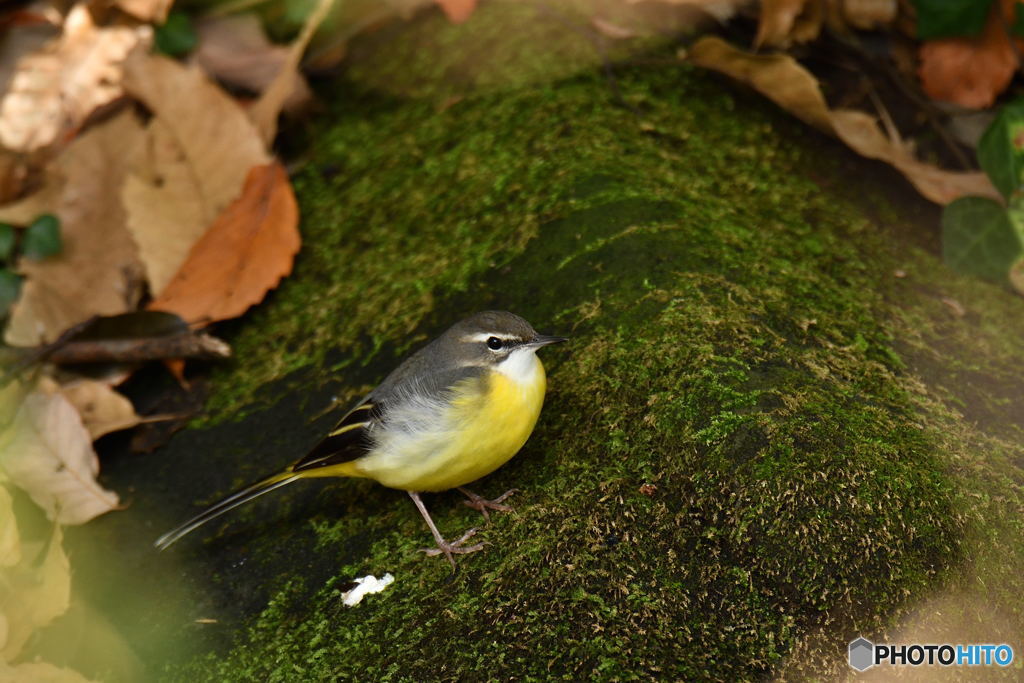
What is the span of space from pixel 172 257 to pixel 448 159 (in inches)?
66.2

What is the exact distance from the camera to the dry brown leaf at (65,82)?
6.12 metres

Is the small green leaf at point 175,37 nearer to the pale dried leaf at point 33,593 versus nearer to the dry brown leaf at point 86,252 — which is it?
the dry brown leaf at point 86,252

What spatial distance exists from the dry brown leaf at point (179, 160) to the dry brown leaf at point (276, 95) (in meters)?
0.22

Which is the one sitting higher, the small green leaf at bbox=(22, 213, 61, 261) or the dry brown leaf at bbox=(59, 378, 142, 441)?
the small green leaf at bbox=(22, 213, 61, 261)

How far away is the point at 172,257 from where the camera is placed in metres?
5.24

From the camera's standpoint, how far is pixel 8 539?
3.84 metres

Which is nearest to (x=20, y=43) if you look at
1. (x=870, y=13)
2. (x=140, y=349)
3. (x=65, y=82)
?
(x=65, y=82)

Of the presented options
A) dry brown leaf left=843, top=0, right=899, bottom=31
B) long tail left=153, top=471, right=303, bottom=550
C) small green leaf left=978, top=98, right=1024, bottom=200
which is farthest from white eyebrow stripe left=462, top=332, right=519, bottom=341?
dry brown leaf left=843, top=0, right=899, bottom=31

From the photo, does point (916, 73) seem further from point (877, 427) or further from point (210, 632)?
point (210, 632)

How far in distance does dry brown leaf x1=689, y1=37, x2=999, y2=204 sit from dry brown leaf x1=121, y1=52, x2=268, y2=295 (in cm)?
284

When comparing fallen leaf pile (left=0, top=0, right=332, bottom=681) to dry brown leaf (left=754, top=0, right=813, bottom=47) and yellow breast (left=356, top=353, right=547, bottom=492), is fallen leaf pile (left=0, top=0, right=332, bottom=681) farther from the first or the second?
dry brown leaf (left=754, top=0, right=813, bottom=47)

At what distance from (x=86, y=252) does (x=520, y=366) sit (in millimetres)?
3118

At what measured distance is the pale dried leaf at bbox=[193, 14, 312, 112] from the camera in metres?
6.23

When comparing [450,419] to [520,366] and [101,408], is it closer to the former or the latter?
[520,366]
